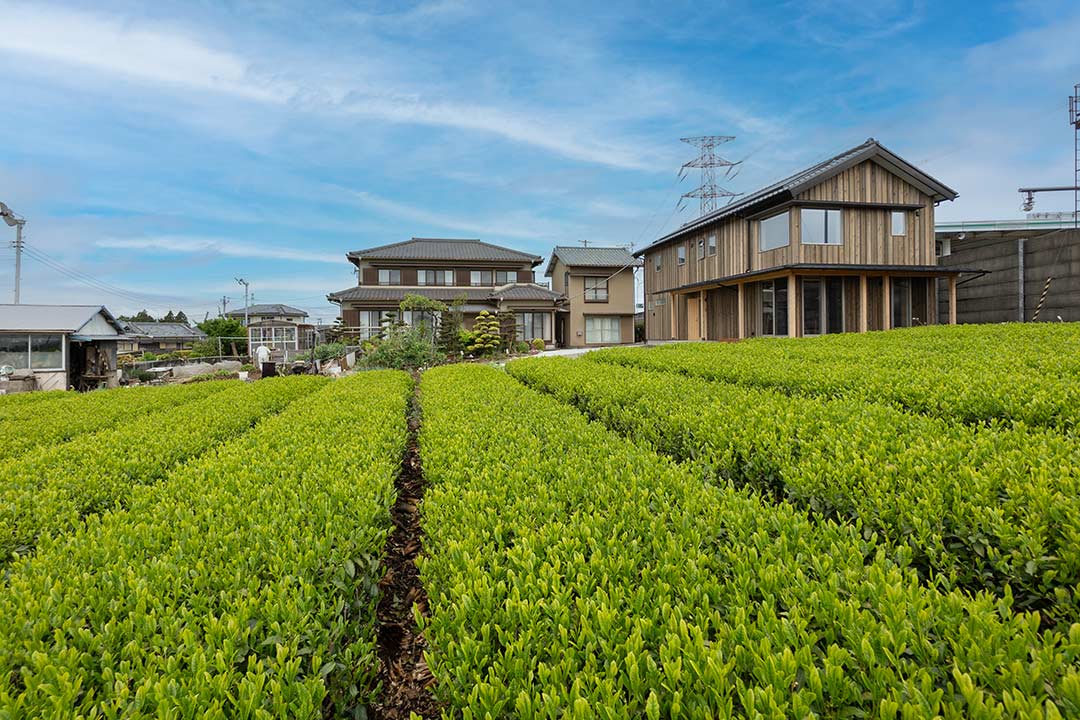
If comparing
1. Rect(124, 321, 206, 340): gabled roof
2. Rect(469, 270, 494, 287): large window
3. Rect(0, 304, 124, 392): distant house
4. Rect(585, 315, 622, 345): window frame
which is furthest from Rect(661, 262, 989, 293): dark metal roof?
Rect(124, 321, 206, 340): gabled roof

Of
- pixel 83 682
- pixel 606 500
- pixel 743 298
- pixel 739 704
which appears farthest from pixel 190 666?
pixel 743 298

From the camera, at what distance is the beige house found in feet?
104

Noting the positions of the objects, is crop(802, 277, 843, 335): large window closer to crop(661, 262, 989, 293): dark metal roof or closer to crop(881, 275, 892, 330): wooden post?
crop(661, 262, 989, 293): dark metal roof

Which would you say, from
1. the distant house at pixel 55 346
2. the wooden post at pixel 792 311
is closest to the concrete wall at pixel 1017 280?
the wooden post at pixel 792 311

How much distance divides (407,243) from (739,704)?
36649 millimetres

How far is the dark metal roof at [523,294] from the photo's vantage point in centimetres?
2956

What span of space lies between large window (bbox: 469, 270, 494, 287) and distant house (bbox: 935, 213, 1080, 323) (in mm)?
24031

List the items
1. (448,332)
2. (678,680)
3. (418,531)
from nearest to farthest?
(678,680) → (418,531) → (448,332)

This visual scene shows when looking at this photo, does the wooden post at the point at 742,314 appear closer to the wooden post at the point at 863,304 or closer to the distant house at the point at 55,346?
the wooden post at the point at 863,304

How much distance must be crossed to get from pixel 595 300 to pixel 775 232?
14.5 m

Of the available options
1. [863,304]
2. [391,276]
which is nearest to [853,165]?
[863,304]

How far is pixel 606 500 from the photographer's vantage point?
9.19ft

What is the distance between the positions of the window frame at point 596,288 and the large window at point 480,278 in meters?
6.72

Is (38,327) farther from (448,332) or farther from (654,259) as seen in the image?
(654,259)
